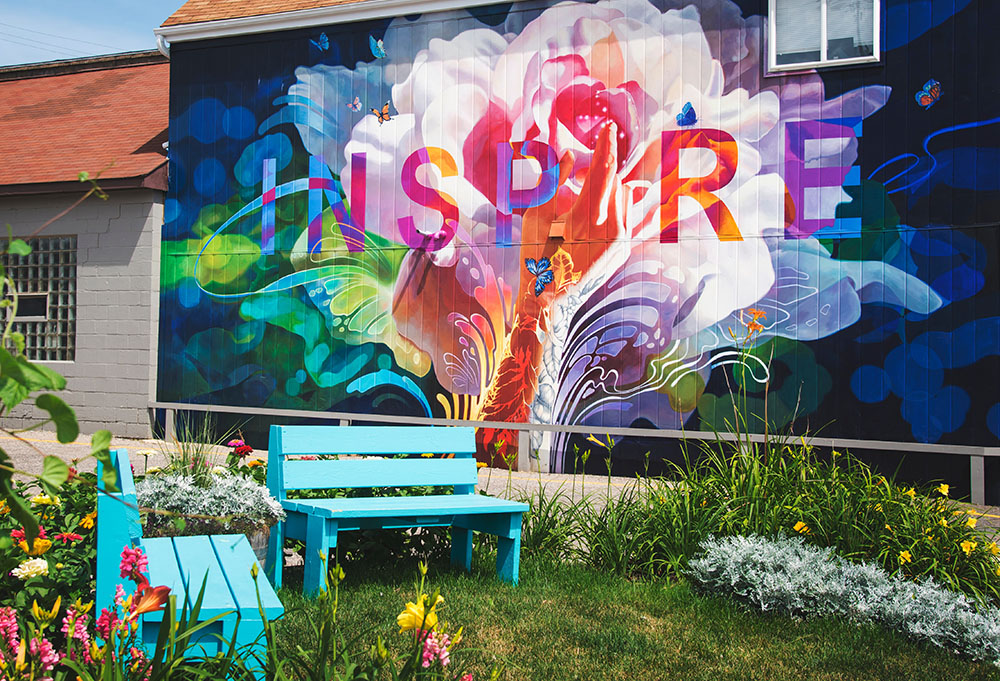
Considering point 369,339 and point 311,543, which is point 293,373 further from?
→ point 311,543

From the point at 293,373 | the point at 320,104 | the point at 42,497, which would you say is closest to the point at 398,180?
the point at 320,104

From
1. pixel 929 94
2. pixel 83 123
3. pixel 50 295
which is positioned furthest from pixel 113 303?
pixel 929 94

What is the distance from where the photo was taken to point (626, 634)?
438cm

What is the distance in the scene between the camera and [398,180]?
39.9ft

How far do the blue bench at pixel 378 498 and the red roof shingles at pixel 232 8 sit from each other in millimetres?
8549

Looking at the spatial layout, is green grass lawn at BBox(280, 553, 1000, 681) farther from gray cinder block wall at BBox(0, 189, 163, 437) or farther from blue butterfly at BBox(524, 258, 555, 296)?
gray cinder block wall at BBox(0, 189, 163, 437)

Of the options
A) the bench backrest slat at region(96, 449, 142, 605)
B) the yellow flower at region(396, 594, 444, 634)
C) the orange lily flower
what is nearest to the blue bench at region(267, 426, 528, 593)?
the bench backrest slat at region(96, 449, 142, 605)

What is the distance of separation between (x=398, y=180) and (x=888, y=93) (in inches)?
233

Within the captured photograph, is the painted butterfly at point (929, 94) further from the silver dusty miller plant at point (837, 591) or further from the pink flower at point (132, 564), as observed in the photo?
the pink flower at point (132, 564)

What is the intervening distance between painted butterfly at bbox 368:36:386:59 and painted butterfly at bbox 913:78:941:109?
257 inches

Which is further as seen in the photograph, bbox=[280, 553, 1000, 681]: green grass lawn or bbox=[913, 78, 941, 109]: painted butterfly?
bbox=[913, 78, 941, 109]: painted butterfly

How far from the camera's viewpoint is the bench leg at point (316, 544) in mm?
4695

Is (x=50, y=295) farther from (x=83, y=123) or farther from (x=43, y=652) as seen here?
(x=43, y=652)

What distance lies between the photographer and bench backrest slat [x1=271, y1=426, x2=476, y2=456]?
17.2 feet
